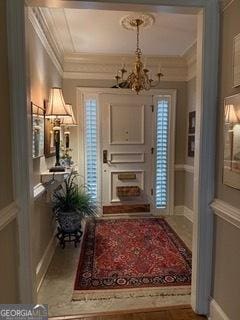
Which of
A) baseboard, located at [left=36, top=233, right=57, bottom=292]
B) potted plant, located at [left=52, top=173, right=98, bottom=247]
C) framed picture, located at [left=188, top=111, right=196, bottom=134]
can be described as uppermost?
framed picture, located at [left=188, top=111, right=196, bottom=134]

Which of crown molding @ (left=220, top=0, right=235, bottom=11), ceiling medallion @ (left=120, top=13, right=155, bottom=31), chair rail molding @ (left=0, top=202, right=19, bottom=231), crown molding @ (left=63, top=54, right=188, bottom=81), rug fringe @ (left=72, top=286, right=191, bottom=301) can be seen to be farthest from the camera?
crown molding @ (left=63, top=54, right=188, bottom=81)

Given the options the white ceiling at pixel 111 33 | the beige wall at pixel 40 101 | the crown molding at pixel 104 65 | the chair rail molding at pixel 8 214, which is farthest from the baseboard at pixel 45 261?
the crown molding at pixel 104 65

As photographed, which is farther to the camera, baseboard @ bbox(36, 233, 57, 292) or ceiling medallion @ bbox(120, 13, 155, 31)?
ceiling medallion @ bbox(120, 13, 155, 31)

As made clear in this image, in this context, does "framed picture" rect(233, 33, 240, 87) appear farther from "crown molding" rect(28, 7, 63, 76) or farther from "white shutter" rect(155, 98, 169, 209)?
"white shutter" rect(155, 98, 169, 209)

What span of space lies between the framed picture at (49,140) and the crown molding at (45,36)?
683 millimetres

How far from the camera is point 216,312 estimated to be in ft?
5.70

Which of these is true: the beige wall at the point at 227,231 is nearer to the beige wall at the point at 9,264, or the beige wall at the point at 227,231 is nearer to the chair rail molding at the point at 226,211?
the chair rail molding at the point at 226,211

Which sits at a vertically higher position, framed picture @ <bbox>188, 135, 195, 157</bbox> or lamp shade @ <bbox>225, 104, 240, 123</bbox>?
lamp shade @ <bbox>225, 104, 240, 123</bbox>

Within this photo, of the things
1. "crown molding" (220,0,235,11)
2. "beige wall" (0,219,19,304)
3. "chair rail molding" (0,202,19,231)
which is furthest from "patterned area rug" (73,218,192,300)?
"crown molding" (220,0,235,11)

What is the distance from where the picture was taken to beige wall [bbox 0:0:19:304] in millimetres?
1423

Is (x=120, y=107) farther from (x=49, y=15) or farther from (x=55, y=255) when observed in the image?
(x=55, y=255)

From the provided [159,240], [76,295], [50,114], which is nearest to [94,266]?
[76,295]

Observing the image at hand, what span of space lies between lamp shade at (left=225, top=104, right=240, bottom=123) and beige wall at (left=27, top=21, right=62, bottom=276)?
1535 mm

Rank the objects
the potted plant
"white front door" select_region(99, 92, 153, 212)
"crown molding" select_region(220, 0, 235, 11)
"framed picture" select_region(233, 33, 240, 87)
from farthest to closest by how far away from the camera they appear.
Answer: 1. "white front door" select_region(99, 92, 153, 212)
2. the potted plant
3. "crown molding" select_region(220, 0, 235, 11)
4. "framed picture" select_region(233, 33, 240, 87)
